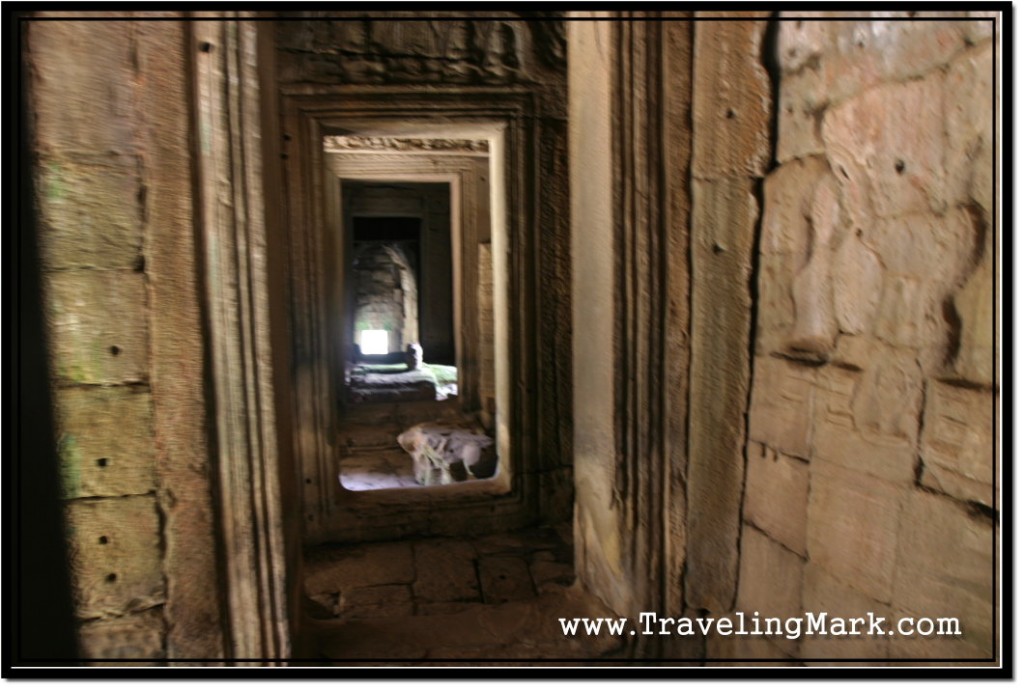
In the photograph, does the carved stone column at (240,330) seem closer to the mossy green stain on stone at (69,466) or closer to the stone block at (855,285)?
the mossy green stain on stone at (69,466)

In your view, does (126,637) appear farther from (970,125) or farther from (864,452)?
(970,125)

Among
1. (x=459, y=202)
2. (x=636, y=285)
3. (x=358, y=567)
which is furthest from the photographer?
(x=459, y=202)

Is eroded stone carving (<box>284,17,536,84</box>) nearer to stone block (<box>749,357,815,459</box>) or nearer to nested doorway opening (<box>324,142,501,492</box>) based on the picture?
nested doorway opening (<box>324,142,501,492</box>)

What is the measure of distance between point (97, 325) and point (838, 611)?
2.51 meters

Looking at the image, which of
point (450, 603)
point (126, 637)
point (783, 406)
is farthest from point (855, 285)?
point (450, 603)

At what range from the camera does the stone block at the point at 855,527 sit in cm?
199

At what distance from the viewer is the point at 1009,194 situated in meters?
1.62

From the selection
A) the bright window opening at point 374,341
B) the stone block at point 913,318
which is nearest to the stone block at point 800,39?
the stone block at point 913,318

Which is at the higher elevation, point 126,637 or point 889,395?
point 889,395

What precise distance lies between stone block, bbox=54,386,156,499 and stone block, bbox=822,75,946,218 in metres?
2.28

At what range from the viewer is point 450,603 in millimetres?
3998

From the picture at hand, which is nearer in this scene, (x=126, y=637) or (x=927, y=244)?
(x=927, y=244)

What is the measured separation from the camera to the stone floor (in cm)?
296

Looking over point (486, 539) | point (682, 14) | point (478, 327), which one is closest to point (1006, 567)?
point (682, 14)
